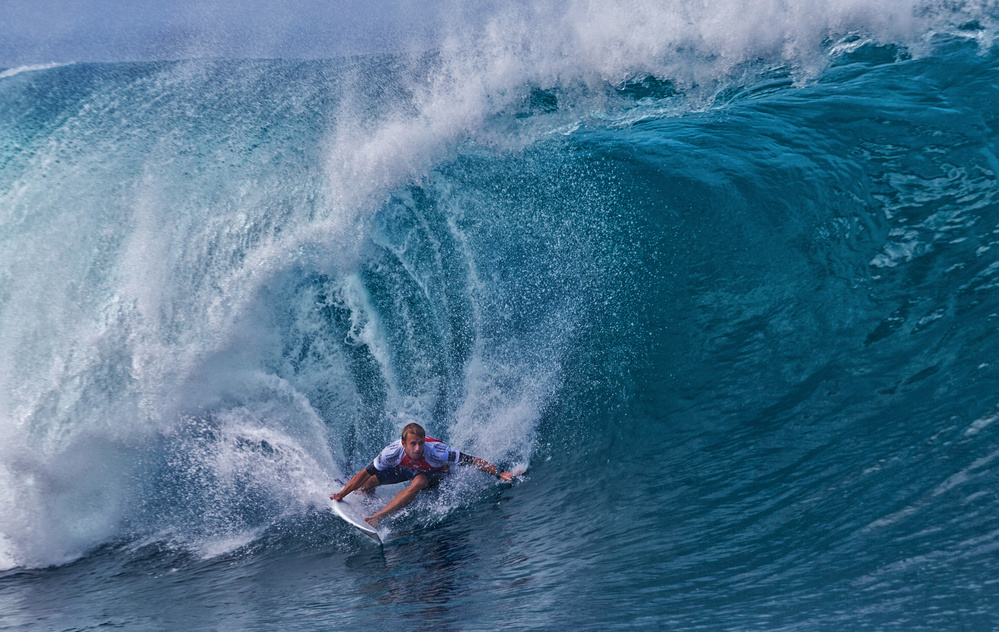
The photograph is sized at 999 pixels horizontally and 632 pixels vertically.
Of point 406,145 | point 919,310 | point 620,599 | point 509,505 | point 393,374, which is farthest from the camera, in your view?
point 406,145

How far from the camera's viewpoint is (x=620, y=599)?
406 centimetres

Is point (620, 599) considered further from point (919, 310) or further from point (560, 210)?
point (560, 210)

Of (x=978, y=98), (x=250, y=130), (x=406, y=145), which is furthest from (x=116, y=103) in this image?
(x=978, y=98)

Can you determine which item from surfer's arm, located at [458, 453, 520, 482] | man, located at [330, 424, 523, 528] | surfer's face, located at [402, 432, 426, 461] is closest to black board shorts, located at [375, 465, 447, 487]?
man, located at [330, 424, 523, 528]

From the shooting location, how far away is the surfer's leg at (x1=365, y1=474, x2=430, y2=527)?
548 centimetres

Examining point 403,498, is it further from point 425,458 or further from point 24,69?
point 24,69

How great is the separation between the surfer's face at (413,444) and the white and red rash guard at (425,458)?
16 centimetres

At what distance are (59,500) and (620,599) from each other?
17.6 ft

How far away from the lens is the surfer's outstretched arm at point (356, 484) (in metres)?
5.65

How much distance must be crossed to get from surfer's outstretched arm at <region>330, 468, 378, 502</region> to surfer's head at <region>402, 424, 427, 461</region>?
0.56m

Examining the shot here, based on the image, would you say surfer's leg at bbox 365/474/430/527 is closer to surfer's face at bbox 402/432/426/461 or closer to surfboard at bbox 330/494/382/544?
surfboard at bbox 330/494/382/544

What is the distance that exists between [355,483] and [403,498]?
0.46 meters

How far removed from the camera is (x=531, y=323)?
23.3ft

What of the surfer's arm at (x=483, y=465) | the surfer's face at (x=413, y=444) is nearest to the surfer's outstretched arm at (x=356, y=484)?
the surfer's face at (x=413, y=444)
